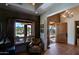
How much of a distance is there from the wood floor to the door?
11 cm

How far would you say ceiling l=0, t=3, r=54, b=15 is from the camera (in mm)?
1871

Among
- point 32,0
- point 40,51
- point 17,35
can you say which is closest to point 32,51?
point 40,51

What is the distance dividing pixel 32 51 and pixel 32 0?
98 cm

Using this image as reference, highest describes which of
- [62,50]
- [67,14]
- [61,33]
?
[67,14]

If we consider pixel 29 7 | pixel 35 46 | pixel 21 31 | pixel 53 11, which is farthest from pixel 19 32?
pixel 53 11

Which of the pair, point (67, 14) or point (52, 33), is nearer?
point (67, 14)

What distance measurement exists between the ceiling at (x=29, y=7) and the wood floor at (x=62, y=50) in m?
0.74

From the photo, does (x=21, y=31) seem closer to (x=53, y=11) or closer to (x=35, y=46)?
(x=35, y=46)

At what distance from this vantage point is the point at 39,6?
6.52ft

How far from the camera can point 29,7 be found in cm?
199

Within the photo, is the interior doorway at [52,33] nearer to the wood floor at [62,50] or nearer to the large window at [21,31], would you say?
the wood floor at [62,50]

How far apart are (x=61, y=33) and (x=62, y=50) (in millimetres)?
357

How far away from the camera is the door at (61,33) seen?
2031mm
